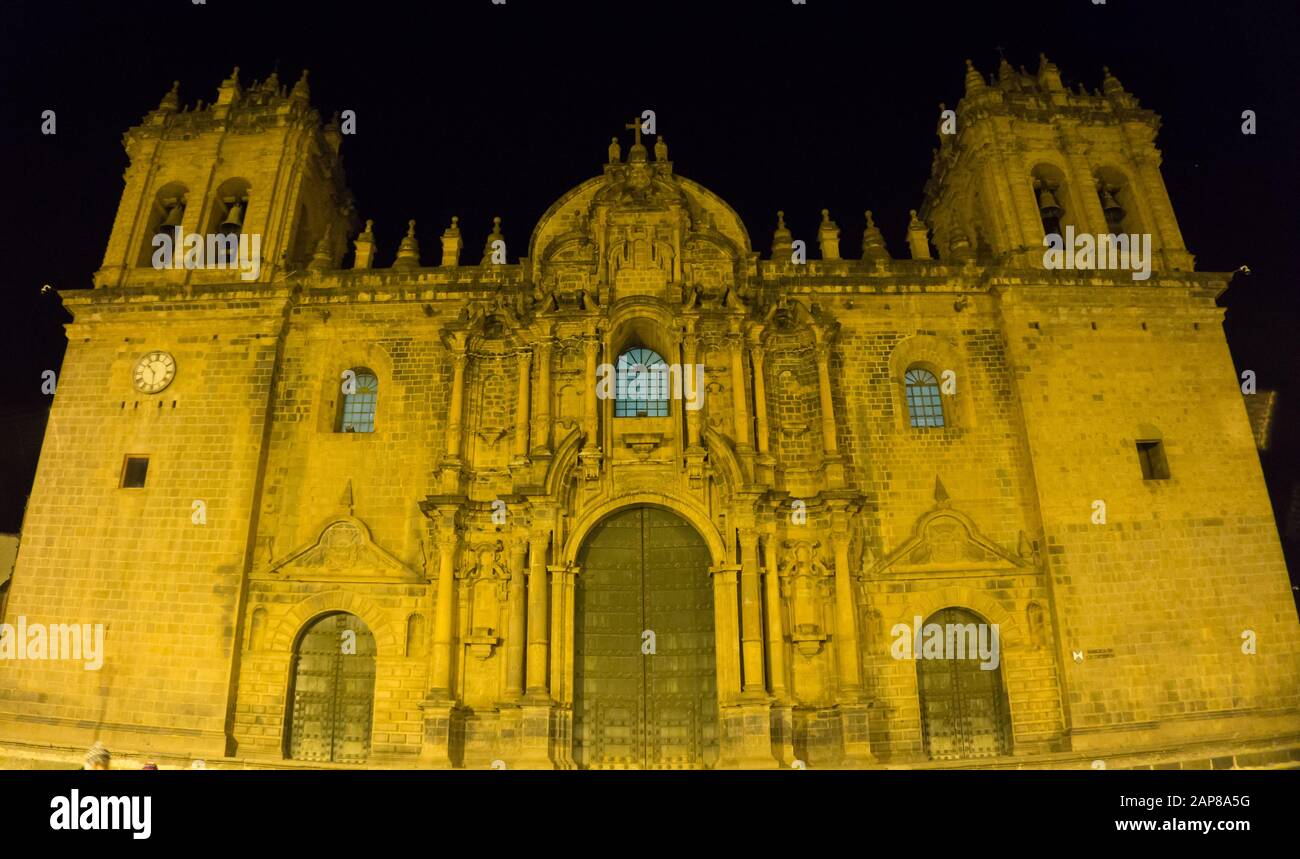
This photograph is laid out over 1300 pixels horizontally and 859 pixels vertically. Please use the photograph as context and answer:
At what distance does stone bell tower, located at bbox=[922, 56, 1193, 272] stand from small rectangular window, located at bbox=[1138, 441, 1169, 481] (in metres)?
4.79

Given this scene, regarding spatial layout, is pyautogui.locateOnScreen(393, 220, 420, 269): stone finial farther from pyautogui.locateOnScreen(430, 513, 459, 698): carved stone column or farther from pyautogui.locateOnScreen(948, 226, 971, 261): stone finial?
pyautogui.locateOnScreen(948, 226, 971, 261): stone finial

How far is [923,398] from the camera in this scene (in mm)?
19703

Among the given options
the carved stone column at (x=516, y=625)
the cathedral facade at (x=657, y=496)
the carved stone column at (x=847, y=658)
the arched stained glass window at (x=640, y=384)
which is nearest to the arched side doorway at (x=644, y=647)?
the cathedral facade at (x=657, y=496)

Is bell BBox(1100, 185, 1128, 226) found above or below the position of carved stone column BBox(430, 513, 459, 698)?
above

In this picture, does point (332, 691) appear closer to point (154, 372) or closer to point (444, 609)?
point (444, 609)

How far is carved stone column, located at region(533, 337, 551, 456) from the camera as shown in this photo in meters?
18.0

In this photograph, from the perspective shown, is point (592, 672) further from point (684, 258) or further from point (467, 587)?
point (684, 258)

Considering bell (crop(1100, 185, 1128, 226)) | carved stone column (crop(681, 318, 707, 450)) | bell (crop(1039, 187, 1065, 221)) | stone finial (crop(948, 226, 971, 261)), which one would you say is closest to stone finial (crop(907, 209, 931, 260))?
stone finial (crop(948, 226, 971, 261))

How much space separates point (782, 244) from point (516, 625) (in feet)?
38.0

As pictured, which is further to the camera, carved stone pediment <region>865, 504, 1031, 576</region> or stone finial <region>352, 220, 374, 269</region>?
stone finial <region>352, 220, 374, 269</region>

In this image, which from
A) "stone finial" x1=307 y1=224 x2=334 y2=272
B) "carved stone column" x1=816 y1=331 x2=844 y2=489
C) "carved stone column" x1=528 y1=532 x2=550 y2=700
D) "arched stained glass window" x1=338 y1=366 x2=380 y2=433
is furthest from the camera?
"stone finial" x1=307 y1=224 x2=334 y2=272
